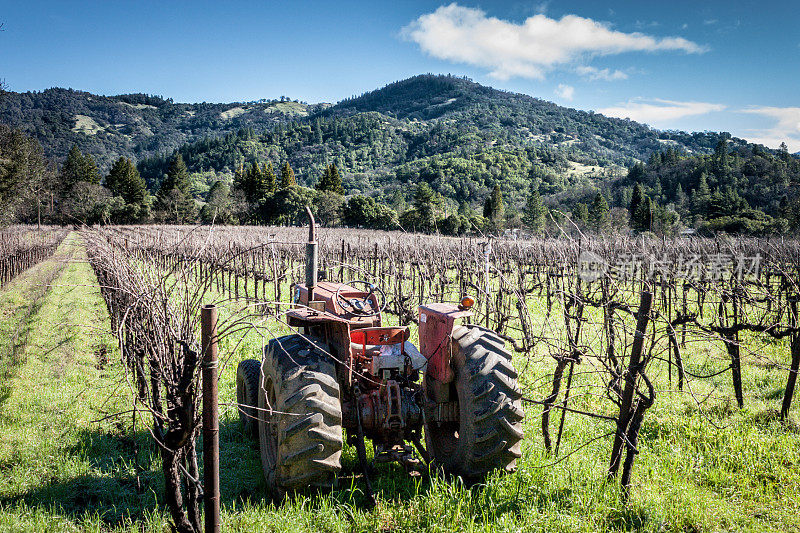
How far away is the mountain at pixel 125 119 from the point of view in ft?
331

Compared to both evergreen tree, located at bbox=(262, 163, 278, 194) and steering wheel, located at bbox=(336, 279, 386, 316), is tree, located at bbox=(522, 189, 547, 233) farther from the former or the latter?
steering wheel, located at bbox=(336, 279, 386, 316)

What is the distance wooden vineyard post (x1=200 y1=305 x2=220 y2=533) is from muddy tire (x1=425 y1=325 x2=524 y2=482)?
1.66m

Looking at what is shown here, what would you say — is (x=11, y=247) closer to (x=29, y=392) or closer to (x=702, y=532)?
(x=29, y=392)

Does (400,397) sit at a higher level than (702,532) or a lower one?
higher

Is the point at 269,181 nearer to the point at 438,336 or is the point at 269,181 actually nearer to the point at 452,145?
the point at 438,336

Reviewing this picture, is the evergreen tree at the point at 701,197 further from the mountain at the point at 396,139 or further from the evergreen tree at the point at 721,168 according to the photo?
the mountain at the point at 396,139

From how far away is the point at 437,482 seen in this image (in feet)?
10.5

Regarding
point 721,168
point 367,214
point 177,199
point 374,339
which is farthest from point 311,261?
point 721,168

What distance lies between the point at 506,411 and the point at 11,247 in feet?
55.5

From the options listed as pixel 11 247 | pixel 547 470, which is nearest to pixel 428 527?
pixel 547 470

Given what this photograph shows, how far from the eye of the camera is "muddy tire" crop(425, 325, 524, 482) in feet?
10.3

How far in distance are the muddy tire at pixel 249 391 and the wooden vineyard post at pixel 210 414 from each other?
1.48 meters

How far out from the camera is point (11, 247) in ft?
46.3

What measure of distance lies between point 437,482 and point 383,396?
2.28ft
